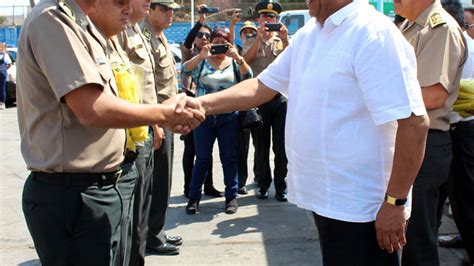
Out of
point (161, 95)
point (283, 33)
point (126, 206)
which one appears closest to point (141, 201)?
point (126, 206)

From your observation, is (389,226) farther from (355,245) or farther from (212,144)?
(212,144)

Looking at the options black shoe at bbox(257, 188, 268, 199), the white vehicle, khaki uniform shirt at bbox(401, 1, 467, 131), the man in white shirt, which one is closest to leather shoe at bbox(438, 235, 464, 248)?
khaki uniform shirt at bbox(401, 1, 467, 131)

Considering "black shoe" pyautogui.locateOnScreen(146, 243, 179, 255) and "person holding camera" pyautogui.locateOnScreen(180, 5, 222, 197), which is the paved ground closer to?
"black shoe" pyautogui.locateOnScreen(146, 243, 179, 255)

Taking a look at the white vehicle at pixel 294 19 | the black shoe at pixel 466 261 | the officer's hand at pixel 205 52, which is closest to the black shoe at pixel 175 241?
the officer's hand at pixel 205 52

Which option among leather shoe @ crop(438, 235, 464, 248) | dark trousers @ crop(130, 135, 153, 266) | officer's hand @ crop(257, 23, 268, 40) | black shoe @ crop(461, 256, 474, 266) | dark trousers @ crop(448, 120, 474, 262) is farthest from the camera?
officer's hand @ crop(257, 23, 268, 40)

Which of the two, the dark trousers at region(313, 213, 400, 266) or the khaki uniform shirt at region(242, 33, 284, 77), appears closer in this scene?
the dark trousers at region(313, 213, 400, 266)

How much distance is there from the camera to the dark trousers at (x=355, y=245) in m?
2.32

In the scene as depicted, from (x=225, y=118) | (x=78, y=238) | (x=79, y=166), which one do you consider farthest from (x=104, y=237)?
(x=225, y=118)

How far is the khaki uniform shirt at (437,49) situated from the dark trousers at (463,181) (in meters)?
0.66

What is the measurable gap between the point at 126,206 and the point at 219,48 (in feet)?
9.64

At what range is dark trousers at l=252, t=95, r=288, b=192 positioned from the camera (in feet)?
19.9

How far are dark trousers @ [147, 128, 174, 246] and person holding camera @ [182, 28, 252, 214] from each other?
101 centimetres

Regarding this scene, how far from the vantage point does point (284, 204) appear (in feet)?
19.5

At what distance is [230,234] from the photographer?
5.02 metres
